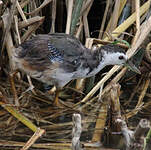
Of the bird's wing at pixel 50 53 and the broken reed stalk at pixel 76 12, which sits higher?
the broken reed stalk at pixel 76 12

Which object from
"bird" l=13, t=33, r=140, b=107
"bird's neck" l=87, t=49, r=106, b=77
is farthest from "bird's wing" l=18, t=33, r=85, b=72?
"bird's neck" l=87, t=49, r=106, b=77

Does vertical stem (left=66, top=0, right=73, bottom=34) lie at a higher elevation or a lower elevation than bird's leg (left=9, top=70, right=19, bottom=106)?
higher

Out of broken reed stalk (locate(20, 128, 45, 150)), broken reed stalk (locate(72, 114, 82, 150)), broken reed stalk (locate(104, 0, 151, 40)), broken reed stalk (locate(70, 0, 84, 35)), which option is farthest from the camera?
broken reed stalk (locate(104, 0, 151, 40))

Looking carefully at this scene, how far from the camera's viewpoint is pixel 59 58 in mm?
3449

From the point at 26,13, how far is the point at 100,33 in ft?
3.04

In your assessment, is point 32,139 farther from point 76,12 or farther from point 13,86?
point 76,12

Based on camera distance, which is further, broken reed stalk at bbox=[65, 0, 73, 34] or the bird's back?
broken reed stalk at bbox=[65, 0, 73, 34]

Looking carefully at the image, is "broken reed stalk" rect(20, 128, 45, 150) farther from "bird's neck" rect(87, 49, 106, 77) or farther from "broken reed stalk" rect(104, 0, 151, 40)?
"broken reed stalk" rect(104, 0, 151, 40)

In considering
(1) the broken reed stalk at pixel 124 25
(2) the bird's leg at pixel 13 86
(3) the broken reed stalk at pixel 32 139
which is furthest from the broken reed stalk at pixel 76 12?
(3) the broken reed stalk at pixel 32 139

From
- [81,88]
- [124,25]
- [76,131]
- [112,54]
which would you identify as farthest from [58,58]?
[76,131]

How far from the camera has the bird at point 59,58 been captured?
3.44 metres

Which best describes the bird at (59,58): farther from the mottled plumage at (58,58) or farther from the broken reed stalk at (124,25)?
the broken reed stalk at (124,25)

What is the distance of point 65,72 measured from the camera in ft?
11.3

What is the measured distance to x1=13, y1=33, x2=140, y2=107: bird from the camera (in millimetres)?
3438
